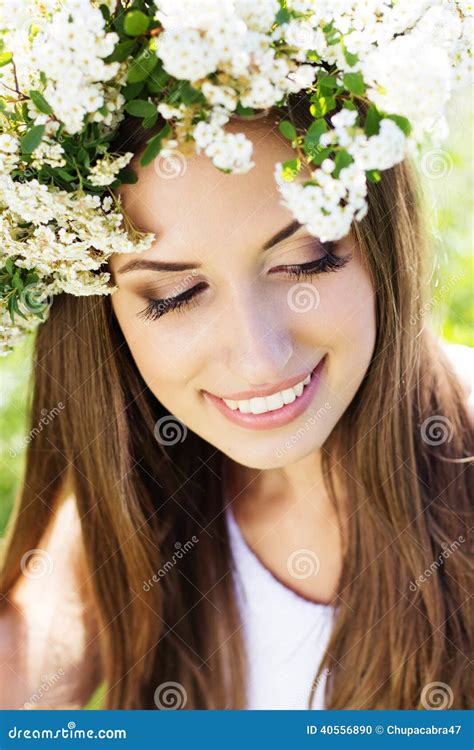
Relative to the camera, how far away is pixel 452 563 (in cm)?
249

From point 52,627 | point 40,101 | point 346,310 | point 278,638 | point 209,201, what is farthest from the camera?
point 52,627

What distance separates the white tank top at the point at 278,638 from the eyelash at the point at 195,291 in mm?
1006

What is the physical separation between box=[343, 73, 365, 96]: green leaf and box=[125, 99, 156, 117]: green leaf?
0.35 m

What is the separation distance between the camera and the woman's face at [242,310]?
1807 millimetres

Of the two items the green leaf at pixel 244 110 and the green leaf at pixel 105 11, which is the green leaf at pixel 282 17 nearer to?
the green leaf at pixel 244 110

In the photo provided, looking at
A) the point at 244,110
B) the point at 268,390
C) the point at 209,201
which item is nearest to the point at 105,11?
the point at 244,110

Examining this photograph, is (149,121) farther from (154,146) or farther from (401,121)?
(401,121)

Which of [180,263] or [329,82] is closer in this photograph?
[329,82]

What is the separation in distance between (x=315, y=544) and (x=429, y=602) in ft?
1.18

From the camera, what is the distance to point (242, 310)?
1857mm

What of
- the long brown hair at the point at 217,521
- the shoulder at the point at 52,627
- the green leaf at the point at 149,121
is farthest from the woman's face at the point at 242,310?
the shoulder at the point at 52,627

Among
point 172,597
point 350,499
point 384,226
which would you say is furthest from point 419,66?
point 172,597

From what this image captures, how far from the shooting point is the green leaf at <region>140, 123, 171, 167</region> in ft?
5.32

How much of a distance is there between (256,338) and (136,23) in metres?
0.67
